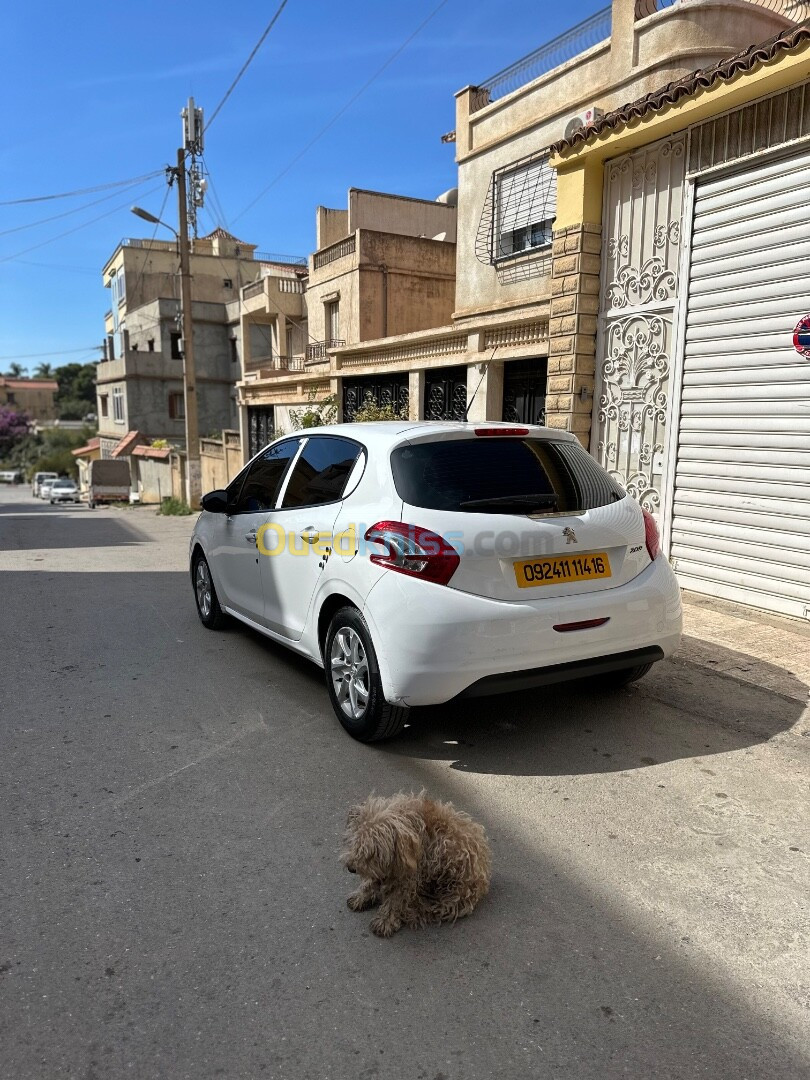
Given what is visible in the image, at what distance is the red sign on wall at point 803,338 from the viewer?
5949 millimetres

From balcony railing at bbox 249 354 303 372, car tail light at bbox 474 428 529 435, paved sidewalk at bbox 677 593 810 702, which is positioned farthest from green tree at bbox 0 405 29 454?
car tail light at bbox 474 428 529 435

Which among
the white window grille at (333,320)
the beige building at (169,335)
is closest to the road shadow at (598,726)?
the white window grille at (333,320)

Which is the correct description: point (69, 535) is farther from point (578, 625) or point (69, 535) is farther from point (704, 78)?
point (578, 625)

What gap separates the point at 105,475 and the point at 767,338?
35.9 meters

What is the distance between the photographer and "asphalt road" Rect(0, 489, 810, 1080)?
6.72 feet

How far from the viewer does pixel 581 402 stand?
812 centimetres

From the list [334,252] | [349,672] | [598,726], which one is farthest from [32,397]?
[598,726]

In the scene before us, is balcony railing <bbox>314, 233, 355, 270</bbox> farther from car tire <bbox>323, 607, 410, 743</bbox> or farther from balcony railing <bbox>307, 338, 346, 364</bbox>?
car tire <bbox>323, 607, 410, 743</bbox>

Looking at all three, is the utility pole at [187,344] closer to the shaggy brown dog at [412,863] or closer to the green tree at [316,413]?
the green tree at [316,413]

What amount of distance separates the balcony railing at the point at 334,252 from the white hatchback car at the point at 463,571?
17323 mm

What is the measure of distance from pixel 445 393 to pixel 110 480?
1166 inches

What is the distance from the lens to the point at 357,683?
4020 mm

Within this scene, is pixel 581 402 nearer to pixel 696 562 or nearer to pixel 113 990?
pixel 696 562

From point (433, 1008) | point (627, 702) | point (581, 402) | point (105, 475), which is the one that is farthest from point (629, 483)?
point (105, 475)
